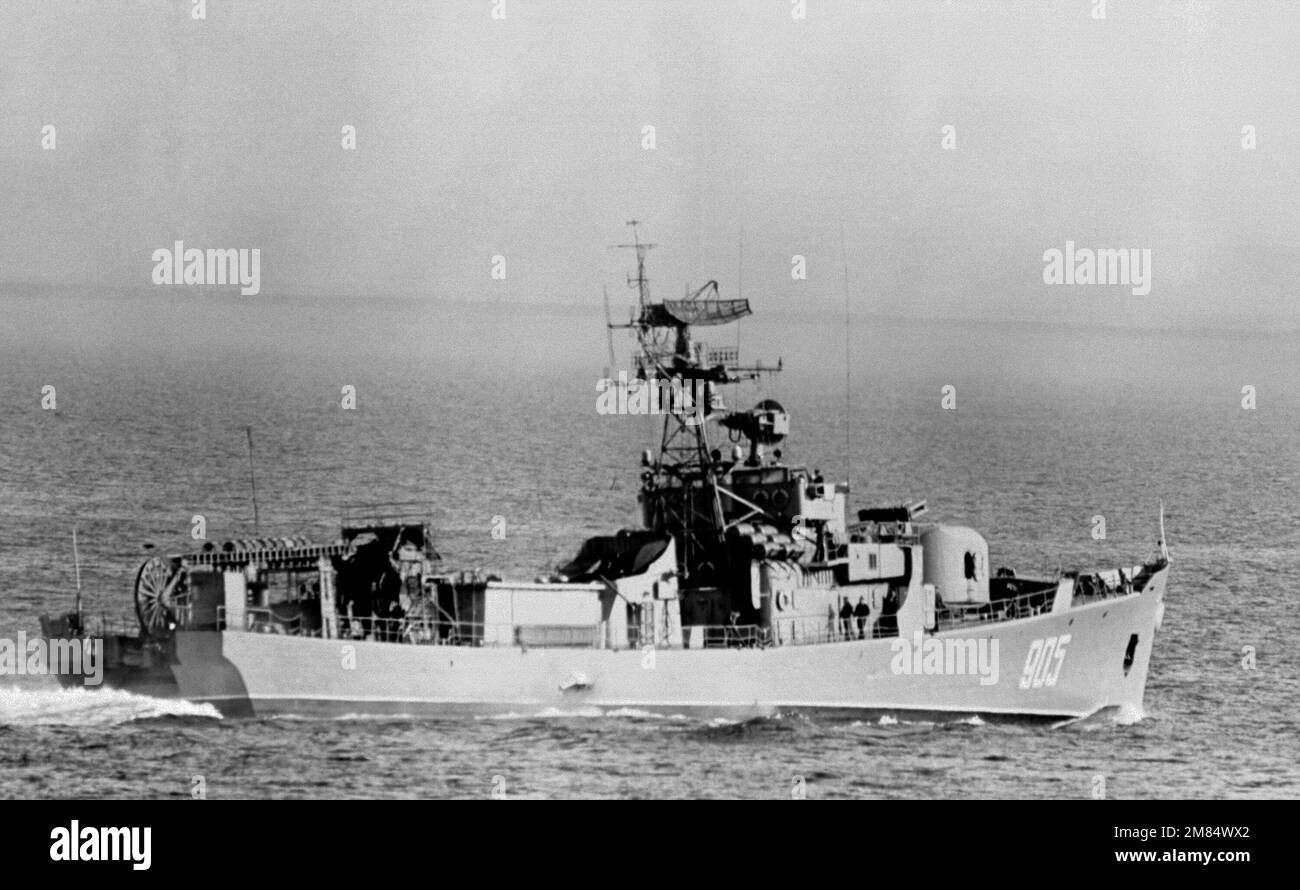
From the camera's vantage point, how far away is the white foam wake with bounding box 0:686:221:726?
3519cm

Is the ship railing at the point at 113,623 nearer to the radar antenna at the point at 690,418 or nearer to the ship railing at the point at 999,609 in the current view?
the radar antenna at the point at 690,418

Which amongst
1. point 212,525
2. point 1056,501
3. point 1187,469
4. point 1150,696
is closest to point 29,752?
point 212,525

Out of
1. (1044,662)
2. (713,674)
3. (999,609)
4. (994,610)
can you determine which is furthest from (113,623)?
(1044,662)

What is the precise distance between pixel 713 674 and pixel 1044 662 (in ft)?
22.5

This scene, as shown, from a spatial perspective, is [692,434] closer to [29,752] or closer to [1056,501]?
[29,752]

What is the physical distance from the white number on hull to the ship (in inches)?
2.2

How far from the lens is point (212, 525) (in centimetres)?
5053

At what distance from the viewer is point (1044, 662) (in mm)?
41094

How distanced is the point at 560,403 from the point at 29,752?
38572 millimetres

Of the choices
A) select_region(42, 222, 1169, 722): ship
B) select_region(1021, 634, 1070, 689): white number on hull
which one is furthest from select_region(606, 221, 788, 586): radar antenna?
select_region(1021, 634, 1070, 689): white number on hull

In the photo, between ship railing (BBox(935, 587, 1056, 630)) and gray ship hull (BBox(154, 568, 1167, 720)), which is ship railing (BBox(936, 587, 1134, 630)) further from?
gray ship hull (BBox(154, 568, 1167, 720))

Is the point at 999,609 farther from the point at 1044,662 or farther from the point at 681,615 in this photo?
the point at 681,615

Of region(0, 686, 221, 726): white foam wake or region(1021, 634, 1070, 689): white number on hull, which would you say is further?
region(1021, 634, 1070, 689): white number on hull

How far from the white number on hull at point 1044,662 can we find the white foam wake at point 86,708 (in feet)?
49.0
